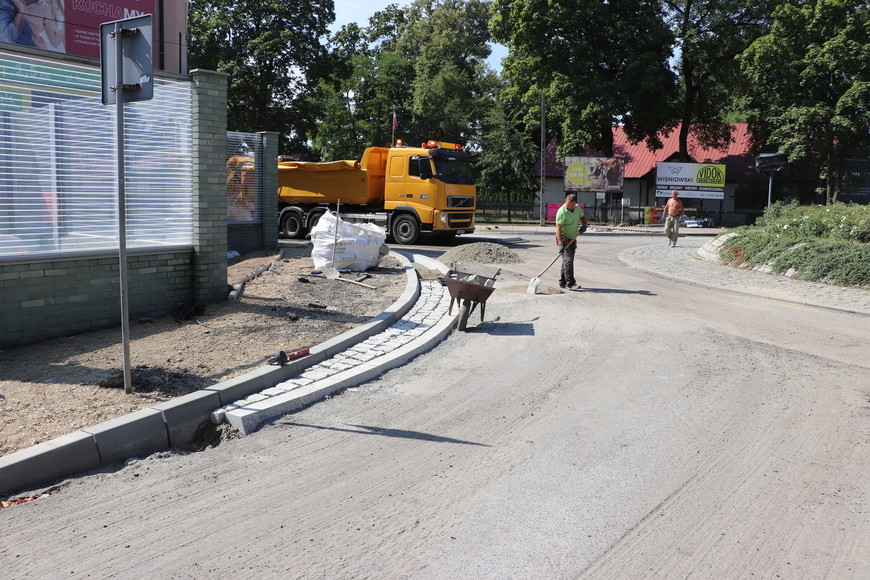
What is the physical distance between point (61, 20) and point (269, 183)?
5404 mm

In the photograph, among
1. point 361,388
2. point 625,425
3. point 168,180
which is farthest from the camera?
point 168,180

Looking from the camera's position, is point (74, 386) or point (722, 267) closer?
point (74, 386)

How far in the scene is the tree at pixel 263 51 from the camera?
39.6 meters

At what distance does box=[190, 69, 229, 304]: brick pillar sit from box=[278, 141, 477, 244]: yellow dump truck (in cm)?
1242

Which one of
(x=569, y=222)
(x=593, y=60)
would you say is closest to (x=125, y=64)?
(x=569, y=222)

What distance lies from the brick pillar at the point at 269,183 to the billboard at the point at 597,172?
2726 centimetres

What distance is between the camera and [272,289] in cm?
1104

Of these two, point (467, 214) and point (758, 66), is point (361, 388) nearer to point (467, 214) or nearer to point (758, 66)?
point (467, 214)

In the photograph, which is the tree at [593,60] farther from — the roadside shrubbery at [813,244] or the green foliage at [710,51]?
the roadside shrubbery at [813,244]

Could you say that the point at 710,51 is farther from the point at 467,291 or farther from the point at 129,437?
the point at 129,437

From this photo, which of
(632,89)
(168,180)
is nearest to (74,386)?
(168,180)

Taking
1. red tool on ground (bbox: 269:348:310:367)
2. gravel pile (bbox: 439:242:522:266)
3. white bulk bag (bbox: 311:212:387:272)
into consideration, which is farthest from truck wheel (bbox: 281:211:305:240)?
red tool on ground (bbox: 269:348:310:367)

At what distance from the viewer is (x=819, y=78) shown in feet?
125

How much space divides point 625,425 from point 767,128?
1654 inches
